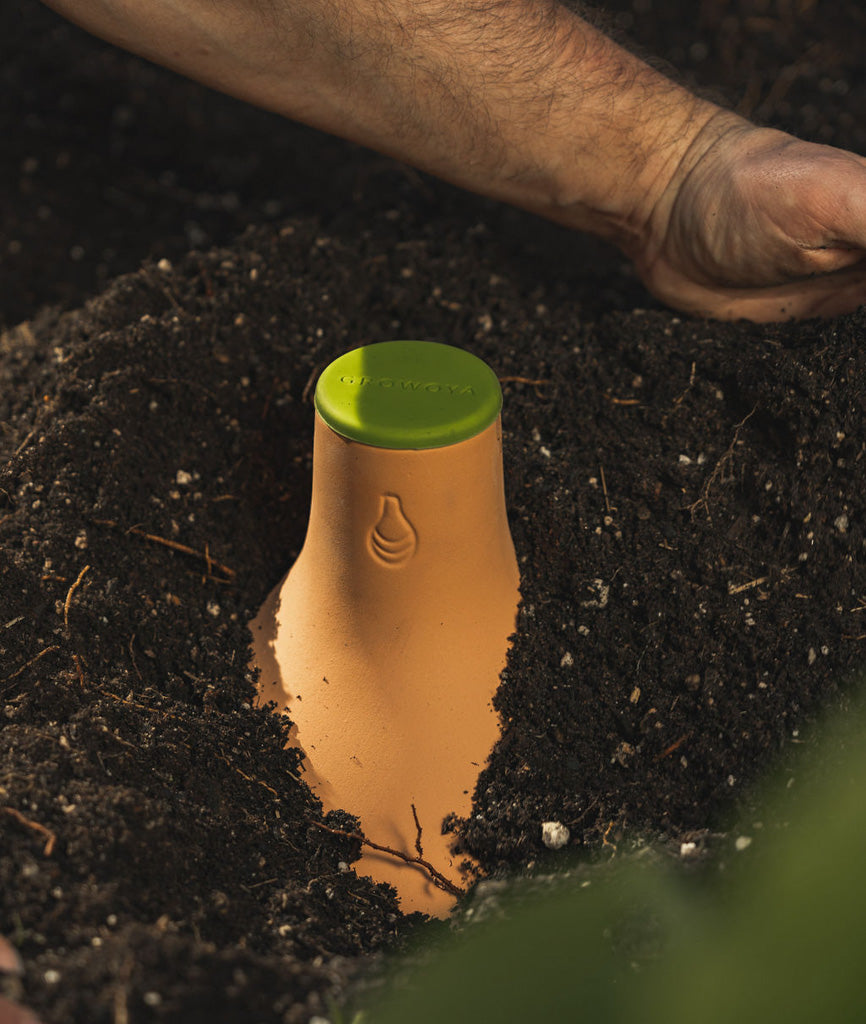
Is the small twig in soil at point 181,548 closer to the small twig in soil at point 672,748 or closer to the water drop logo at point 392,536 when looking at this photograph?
the water drop logo at point 392,536

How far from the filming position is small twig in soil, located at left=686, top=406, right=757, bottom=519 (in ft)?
4.07

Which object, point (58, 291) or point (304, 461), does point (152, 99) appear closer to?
point (58, 291)

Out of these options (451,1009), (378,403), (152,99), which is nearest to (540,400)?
(378,403)

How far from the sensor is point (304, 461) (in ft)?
4.67

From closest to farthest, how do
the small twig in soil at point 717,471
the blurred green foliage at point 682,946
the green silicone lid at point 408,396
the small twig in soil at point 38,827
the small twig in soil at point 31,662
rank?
1. the blurred green foliage at point 682,946
2. the small twig in soil at point 38,827
3. the green silicone lid at point 408,396
4. the small twig in soil at point 31,662
5. the small twig in soil at point 717,471

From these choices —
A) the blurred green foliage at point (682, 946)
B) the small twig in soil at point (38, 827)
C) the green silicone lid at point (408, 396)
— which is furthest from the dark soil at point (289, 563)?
the green silicone lid at point (408, 396)

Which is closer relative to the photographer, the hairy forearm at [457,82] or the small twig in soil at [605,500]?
the small twig in soil at [605,500]

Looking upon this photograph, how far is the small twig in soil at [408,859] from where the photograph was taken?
3.43 ft

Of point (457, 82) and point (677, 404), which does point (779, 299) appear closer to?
point (677, 404)

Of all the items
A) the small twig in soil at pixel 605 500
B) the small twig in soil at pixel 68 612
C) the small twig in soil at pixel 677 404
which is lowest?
the small twig in soil at pixel 68 612

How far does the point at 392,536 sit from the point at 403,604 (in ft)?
0.26

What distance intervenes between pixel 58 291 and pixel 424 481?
1.13 metres

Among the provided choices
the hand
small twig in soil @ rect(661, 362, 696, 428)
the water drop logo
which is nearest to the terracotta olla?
the water drop logo

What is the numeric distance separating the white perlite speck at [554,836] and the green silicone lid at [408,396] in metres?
0.40
